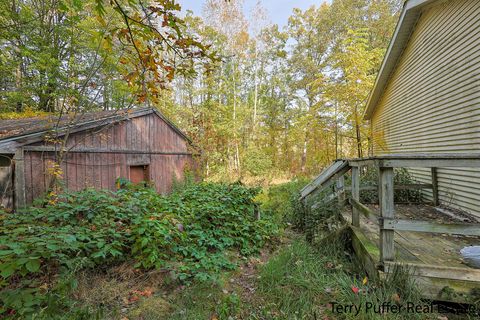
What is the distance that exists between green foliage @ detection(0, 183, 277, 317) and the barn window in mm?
4208

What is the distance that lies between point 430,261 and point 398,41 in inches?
275

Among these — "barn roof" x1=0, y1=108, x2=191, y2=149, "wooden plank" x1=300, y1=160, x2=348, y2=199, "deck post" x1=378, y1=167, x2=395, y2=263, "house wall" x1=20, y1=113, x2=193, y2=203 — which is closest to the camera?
"deck post" x1=378, y1=167, x2=395, y2=263

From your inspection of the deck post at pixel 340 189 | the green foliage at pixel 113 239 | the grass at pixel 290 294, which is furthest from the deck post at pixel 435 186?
the green foliage at pixel 113 239

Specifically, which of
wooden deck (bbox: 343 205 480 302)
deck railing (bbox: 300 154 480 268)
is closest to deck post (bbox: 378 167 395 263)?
deck railing (bbox: 300 154 480 268)

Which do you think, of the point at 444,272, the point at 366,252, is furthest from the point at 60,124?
the point at 444,272

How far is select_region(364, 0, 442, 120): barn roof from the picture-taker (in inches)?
229

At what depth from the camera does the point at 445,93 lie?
526cm

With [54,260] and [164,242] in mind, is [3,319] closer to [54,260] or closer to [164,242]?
[54,260]

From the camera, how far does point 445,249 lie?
3182 mm

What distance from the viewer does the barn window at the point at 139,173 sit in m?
8.34

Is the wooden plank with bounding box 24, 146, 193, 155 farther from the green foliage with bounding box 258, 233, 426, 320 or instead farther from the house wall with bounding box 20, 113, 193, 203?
the green foliage with bounding box 258, 233, 426, 320

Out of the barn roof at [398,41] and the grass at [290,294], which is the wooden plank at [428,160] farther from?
the barn roof at [398,41]

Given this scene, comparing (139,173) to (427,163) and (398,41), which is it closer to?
(427,163)

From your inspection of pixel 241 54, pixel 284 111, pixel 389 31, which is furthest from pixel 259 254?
pixel 389 31
